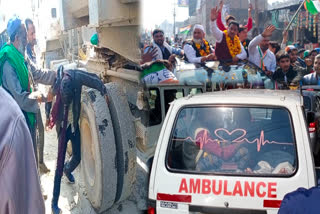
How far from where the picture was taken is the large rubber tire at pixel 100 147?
3209 mm

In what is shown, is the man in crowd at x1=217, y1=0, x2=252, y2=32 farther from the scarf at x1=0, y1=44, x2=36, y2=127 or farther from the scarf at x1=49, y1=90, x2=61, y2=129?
the scarf at x1=0, y1=44, x2=36, y2=127

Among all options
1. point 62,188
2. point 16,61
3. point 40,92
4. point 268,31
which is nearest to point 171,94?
point 268,31

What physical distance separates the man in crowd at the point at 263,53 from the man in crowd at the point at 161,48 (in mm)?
854

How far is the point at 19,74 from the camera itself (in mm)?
3244

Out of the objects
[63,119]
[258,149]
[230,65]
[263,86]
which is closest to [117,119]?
[63,119]

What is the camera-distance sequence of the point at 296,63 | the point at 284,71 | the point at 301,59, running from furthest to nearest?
the point at 301,59
the point at 296,63
the point at 284,71

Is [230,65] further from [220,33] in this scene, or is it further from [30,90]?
[30,90]

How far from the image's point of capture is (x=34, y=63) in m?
3.41

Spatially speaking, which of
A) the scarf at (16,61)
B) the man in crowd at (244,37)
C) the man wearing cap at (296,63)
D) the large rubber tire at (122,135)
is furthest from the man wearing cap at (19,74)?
the man wearing cap at (296,63)

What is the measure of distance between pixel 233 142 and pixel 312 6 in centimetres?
233

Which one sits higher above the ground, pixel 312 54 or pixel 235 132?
pixel 312 54

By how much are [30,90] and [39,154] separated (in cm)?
73

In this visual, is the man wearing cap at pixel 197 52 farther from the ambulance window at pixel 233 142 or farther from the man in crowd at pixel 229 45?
the ambulance window at pixel 233 142

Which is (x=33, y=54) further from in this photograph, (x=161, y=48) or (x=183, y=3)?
(x=183, y=3)
